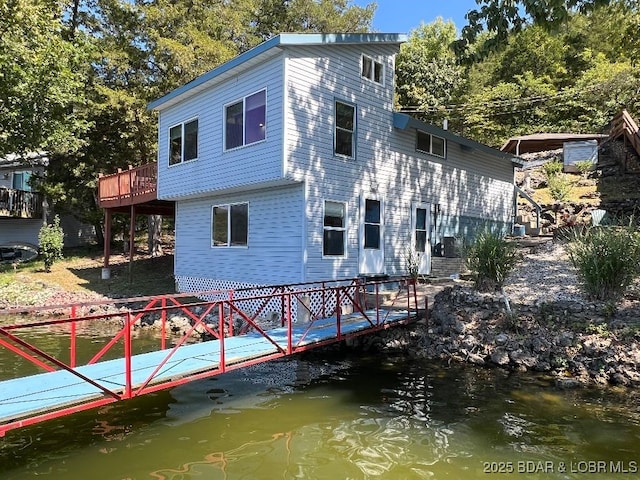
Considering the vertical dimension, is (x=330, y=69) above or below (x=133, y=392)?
above

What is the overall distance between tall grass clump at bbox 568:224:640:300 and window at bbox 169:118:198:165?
35.8 ft

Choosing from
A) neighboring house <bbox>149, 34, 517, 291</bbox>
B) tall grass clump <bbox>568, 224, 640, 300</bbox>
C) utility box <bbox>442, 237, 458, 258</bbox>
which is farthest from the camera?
utility box <bbox>442, 237, 458, 258</bbox>

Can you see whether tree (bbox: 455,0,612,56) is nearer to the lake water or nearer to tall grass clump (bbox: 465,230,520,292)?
tall grass clump (bbox: 465,230,520,292)

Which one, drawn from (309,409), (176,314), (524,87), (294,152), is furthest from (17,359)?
(524,87)

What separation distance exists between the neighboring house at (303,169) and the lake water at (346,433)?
4.76 metres

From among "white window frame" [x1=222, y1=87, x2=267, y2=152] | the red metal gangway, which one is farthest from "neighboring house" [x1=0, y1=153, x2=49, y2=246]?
"white window frame" [x1=222, y1=87, x2=267, y2=152]

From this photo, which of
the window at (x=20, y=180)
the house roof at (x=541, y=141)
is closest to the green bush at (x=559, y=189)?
the house roof at (x=541, y=141)

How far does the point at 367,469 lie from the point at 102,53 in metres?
21.8

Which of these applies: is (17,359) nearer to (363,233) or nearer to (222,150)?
(222,150)

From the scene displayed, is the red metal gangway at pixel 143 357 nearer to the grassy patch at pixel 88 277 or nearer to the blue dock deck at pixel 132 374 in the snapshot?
the blue dock deck at pixel 132 374

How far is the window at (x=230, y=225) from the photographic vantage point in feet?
44.2

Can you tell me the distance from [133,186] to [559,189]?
709 inches

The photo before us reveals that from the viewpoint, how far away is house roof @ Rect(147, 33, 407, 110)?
1098cm

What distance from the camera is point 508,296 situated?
34.7ft
